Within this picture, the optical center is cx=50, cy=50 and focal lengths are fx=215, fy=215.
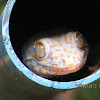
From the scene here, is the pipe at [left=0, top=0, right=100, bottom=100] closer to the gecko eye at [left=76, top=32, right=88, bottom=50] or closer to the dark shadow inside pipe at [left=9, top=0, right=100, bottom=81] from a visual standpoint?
the dark shadow inside pipe at [left=9, top=0, right=100, bottom=81]

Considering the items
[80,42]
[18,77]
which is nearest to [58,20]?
[80,42]

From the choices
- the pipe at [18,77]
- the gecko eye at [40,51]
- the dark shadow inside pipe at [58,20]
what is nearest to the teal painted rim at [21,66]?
the pipe at [18,77]

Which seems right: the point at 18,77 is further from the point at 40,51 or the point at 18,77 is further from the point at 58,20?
the point at 58,20

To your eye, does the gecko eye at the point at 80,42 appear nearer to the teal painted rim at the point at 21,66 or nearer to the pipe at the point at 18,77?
the pipe at the point at 18,77

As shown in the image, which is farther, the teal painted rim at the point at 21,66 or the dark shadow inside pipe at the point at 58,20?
the dark shadow inside pipe at the point at 58,20

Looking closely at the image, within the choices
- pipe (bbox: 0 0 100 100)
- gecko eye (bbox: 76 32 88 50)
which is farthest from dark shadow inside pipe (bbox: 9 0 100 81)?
pipe (bbox: 0 0 100 100)

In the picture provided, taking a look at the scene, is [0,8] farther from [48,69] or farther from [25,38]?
[48,69]
